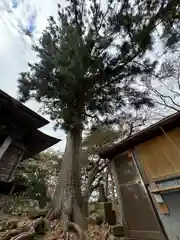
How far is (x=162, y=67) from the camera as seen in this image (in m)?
7.71

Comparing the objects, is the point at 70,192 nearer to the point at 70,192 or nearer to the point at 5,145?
the point at 70,192

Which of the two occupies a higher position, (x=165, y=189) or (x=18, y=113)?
(x=18, y=113)

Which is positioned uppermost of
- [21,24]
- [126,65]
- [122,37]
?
[122,37]

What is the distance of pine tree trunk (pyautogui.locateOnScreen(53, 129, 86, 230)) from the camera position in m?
3.68

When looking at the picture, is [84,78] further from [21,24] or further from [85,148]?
[85,148]

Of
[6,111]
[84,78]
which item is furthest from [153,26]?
[6,111]

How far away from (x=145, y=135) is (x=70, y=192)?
2577 millimetres

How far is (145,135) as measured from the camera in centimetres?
407

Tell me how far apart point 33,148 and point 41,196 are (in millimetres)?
5492

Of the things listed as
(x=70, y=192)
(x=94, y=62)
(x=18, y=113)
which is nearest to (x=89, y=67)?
(x=94, y=62)

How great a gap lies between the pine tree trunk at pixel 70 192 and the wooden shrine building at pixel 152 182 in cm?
129

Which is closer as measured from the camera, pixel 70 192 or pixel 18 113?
pixel 70 192

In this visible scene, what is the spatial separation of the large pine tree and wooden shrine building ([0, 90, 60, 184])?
840 millimetres

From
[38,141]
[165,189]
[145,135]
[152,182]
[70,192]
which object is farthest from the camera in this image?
[38,141]
